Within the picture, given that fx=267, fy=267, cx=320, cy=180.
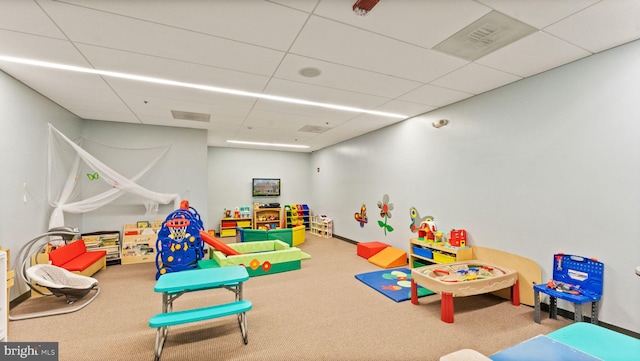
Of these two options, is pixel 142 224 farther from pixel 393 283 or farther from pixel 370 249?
pixel 393 283

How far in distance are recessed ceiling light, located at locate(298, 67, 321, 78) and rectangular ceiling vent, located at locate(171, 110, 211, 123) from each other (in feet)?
8.59

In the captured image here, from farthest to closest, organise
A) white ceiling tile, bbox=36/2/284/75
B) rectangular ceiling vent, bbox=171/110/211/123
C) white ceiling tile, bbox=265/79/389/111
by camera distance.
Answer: rectangular ceiling vent, bbox=171/110/211/123, white ceiling tile, bbox=265/79/389/111, white ceiling tile, bbox=36/2/284/75

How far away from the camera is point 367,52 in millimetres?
2795

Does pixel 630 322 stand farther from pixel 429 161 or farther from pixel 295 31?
pixel 295 31

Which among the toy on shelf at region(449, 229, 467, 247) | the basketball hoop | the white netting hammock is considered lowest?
the toy on shelf at region(449, 229, 467, 247)

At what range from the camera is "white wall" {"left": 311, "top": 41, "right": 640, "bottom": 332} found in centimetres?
271

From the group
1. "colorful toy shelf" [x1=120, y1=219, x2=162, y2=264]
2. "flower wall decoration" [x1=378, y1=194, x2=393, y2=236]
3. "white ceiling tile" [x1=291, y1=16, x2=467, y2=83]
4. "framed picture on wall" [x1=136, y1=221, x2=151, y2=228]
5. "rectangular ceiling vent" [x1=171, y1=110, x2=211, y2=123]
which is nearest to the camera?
"white ceiling tile" [x1=291, y1=16, x2=467, y2=83]

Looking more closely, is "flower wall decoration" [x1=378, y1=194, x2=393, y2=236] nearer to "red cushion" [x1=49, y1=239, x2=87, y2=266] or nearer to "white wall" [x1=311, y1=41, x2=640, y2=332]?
"white wall" [x1=311, y1=41, x2=640, y2=332]

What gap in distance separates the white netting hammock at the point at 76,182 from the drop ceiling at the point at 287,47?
79cm

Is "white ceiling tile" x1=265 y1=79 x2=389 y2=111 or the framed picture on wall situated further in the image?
the framed picture on wall

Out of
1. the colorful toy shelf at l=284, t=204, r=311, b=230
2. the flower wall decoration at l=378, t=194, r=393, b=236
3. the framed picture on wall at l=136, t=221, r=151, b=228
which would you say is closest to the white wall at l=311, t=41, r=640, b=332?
the flower wall decoration at l=378, t=194, r=393, b=236

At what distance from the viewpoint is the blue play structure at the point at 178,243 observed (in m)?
4.43

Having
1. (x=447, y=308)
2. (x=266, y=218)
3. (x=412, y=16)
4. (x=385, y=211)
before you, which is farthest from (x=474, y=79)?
(x=266, y=218)

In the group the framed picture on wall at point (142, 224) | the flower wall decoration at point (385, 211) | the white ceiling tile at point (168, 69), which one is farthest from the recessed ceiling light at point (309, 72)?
the framed picture on wall at point (142, 224)
